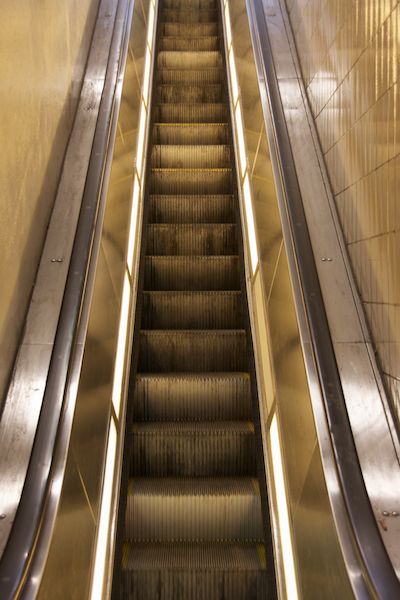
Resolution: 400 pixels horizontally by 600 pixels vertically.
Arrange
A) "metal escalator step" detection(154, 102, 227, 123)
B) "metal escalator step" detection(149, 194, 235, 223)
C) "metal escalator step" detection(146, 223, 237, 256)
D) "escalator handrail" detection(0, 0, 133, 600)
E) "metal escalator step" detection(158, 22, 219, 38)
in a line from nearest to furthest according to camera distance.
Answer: "escalator handrail" detection(0, 0, 133, 600)
"metal escalator step" detection(146, 223, 237, 256)
"metal escalator step" detection(149, 194, 235, 223)
"metal escalator step" detection(154, 102, 227, 123)
"metal escalator step" detection(158, 22, 219, 38)

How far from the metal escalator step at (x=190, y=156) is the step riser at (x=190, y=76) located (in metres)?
1.37

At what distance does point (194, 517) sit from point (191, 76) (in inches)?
197

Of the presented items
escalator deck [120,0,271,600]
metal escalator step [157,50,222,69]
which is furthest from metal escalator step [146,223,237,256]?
metal escalator step [157,50,222,69]

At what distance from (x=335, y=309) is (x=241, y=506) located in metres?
1.15

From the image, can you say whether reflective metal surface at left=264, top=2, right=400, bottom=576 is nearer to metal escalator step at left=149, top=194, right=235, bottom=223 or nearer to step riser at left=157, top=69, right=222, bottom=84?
metal escalator step at left=149, top=194, right=235, bottom=223

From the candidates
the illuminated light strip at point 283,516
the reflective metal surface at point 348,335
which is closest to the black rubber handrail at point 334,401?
the reflective metal surface at point 348,335

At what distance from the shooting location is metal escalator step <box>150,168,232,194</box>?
202 inches

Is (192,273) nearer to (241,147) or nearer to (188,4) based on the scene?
(241,147)

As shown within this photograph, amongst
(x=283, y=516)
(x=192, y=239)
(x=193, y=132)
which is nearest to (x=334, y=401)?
(x=283, y=516)

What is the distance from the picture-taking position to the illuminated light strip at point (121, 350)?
2977mm

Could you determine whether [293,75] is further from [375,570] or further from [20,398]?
[375,570]

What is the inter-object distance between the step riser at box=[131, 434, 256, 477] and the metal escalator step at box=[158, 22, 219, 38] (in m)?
5.66

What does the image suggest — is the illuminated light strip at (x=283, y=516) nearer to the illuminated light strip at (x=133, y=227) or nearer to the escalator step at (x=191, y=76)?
the illuminated light strip at (x=133, y=227)

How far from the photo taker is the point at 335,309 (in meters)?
2.41
